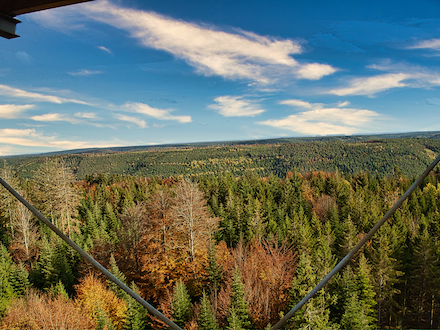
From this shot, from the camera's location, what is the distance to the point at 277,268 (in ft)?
72.7

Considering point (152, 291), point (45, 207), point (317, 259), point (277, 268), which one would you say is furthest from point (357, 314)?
point (45, 207)

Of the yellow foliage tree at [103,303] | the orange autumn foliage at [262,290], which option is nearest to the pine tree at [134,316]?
the yellow foliage tree at [103,303]

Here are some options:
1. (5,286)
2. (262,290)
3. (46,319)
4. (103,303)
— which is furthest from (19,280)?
(262,290)

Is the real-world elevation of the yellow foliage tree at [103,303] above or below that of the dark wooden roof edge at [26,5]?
below

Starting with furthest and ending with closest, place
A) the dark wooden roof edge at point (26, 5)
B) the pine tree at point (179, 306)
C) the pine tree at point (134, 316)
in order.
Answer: the pine tree at point (134, 316) → the pine tree at point (179, 306) → the dark wooden roof edge at point (26, 5)

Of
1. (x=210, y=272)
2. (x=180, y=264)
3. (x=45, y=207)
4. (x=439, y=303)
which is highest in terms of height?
(x=45, y=207)

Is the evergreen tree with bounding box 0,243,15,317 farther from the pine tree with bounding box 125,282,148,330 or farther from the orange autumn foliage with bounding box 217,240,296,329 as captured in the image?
the orange autumn foliage with bounding box 217,240,296,329

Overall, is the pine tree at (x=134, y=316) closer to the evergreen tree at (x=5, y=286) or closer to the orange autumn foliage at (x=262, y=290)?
the orange autumn foliage at (x=262, y=290)

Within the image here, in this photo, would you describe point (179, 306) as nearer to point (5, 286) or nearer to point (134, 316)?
point (134, 316)

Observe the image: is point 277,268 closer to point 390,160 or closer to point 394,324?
point 394,324

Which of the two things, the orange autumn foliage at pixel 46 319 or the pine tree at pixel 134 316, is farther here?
the pine tree at pixel 134 316

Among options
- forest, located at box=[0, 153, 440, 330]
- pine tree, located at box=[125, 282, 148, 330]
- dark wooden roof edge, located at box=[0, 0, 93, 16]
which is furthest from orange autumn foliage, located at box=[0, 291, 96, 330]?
dark wooden roof edge, located at box=[0, 0, 93, 16]

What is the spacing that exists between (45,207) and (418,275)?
4337 cm

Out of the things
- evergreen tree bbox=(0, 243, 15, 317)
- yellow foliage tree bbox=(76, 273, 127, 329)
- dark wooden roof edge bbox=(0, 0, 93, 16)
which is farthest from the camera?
evergreen tree bbox=(0, 243, 15, 317)
